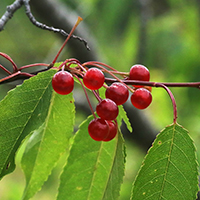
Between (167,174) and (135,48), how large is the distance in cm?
216

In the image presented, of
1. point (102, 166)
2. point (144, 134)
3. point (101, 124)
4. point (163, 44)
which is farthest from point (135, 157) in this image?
point (101, 124)

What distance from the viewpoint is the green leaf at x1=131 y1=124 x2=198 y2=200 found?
0.69 metres

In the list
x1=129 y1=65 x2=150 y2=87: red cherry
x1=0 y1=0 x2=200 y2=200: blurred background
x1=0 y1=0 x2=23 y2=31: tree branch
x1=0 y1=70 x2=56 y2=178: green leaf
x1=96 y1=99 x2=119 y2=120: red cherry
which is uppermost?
x1=0 y1=0 x2=200 y2=200: blurred background

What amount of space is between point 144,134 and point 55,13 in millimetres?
981

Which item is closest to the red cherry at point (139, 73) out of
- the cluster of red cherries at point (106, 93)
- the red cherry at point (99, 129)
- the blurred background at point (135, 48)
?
the cluster of red cherries at point (106, 93)

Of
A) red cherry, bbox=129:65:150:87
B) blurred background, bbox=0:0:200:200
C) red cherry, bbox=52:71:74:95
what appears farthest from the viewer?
blurred background, bbox=0:0:200:200

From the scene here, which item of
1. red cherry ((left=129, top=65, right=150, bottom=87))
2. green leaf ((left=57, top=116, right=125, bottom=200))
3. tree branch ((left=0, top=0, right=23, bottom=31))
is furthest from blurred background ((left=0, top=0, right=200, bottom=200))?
red cherry ((left=129, top=65, right=150, bottom=87))

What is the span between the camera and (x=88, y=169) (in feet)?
2.78

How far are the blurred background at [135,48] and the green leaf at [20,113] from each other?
145 cm

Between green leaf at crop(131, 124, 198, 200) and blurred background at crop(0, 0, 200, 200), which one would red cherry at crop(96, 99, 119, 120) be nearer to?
green leaf at crop(131, 124, 198, 200)

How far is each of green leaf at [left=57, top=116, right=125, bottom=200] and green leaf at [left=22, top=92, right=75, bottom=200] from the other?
0.04 metres

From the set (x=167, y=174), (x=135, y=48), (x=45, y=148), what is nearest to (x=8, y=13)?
(x=45, y=148)

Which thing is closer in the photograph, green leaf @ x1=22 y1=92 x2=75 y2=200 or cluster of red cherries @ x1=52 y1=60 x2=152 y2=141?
cluster of red cherries @ x1=52 y1=60 x2=152 y2=141

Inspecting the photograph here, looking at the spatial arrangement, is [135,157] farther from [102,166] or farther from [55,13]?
[102,166]
